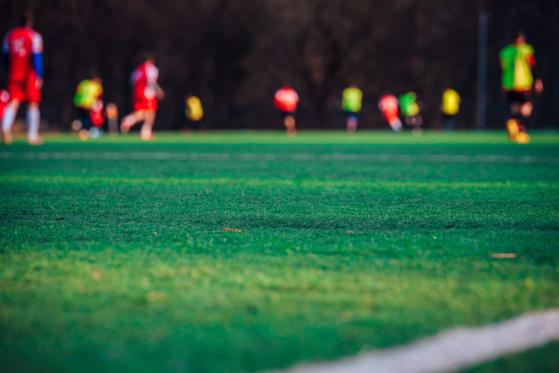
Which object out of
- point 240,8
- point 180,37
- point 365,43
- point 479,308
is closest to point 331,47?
point 365,43

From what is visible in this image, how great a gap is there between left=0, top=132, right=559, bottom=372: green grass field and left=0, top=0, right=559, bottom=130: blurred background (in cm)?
4874

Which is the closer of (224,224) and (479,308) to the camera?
(479,308)

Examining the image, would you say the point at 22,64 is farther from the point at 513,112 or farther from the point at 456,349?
the point at 456,349

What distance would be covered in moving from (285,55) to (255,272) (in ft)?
176

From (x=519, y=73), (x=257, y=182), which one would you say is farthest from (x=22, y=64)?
(x=519, y=73)

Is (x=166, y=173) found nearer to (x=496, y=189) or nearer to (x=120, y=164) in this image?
(x=120, y=164)

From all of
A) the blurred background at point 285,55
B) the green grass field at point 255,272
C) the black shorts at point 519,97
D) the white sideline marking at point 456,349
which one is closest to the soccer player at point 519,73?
the black shorts at point 519,97

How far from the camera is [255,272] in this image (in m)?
2.97

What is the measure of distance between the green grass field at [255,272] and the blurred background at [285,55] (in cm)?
4874

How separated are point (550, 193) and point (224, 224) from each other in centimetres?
296

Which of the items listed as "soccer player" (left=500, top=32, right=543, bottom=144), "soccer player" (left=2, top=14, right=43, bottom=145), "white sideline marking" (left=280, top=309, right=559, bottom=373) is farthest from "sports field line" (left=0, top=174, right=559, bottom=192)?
"soccer player" (left=500, top=32, right=543, bottom=144)

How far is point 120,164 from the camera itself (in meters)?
10.3

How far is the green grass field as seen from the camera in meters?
2.04

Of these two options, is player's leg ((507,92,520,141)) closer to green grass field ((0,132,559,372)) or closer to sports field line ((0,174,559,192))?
sports field line ((0,174,559,192))
